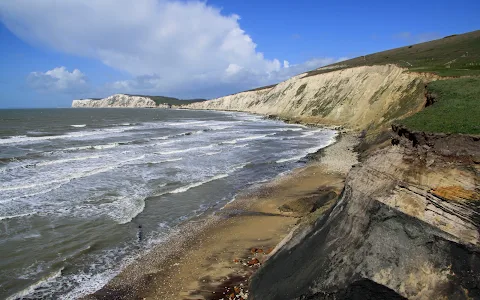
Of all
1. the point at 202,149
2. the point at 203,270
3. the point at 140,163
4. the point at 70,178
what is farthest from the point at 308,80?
the point at 203,270

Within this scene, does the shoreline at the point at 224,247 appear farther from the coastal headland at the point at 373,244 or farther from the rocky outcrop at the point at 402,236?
the rocky outcrop at the point at 402,236

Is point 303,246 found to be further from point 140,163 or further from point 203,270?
point 140,163

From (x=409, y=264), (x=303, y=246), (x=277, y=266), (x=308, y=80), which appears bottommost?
(x=277, y=266)

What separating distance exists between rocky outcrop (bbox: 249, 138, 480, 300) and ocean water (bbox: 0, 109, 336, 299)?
739 centimetres

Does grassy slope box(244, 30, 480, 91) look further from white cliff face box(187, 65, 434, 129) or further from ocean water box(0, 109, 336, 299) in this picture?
ocean water box(0, 109, 336, 299)

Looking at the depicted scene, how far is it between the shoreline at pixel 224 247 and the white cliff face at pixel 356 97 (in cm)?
1606

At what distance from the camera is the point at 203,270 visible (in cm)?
1085

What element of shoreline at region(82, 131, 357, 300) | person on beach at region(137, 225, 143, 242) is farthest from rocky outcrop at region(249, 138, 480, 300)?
person on beach at region(137, 225, 143, 242)

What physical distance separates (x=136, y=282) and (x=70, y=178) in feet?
50.2

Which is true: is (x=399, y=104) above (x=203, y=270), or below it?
above

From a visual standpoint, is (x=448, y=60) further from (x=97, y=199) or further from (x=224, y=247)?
(x=97, y=199)

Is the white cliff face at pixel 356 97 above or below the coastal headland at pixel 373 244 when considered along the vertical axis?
above

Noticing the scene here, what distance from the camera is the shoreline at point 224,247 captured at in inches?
384

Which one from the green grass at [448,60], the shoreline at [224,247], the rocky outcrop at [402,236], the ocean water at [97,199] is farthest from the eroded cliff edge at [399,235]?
the green grass at [448,60]
